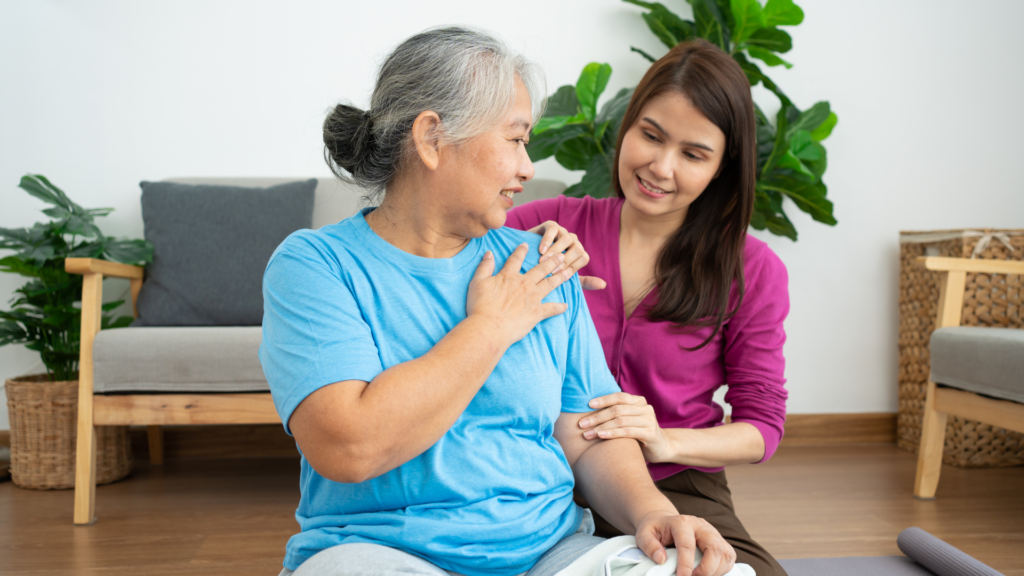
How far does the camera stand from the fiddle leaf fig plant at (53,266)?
7.70 feet

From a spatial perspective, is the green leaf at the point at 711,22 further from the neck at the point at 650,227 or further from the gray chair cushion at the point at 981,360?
the neck at the point at 650,227

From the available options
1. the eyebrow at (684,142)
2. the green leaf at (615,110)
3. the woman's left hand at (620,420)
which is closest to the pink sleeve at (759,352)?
the eyebrow at (684,142)

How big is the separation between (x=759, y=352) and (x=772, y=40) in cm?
182

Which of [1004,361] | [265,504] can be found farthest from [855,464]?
[265,504]

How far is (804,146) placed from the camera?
2721 millimetres

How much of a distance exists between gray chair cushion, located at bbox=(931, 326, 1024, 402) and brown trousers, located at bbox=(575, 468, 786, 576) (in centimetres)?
124

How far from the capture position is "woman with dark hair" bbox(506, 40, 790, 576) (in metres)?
1.27

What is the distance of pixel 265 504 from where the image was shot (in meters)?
2.27

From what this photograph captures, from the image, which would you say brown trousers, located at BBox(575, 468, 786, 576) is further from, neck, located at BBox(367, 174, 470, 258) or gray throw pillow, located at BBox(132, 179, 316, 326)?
gray throw pillow, located at BBox(132, 179, 316, 326)

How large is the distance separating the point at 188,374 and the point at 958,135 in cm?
333

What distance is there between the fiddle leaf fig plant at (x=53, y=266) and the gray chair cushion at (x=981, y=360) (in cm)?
276

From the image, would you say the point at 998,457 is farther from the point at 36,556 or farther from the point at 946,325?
the point at 36,556

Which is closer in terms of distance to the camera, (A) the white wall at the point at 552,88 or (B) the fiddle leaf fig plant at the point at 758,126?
(B) the fiddle leaf fig plant at the point at 758,126

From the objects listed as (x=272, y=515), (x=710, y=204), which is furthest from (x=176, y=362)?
(x=710, y=204)
